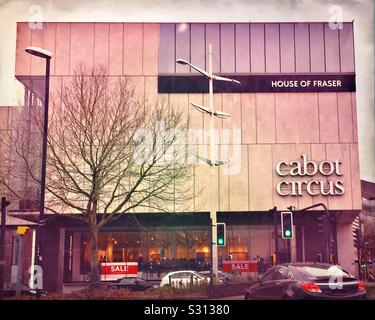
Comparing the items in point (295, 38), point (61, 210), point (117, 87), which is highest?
point (295, 38)

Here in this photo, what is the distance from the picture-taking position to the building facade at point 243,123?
1141 centimetres

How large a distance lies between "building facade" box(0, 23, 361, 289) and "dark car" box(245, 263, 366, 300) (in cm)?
225

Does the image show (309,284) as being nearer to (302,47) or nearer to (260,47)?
(302,47)

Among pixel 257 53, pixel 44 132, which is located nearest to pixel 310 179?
pixel 257 53

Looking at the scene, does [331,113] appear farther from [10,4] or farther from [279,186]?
[10,4]

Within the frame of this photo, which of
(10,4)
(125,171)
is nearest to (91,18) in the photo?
(10,4)

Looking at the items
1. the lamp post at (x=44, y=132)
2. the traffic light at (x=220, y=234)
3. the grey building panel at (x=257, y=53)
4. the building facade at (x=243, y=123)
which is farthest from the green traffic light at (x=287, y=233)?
the lamp post at (x=44, y=132)

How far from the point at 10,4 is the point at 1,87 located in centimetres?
143

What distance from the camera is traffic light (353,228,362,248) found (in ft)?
43.2

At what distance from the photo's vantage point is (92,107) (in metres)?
12.0

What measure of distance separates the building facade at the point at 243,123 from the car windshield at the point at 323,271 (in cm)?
215

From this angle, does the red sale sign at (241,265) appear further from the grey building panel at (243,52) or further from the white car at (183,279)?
the grey building panel at (243,52)

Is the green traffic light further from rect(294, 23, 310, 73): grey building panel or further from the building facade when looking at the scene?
rect(294, 23, 310, 73): grey building panel

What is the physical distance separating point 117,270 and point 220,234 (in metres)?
2.71
